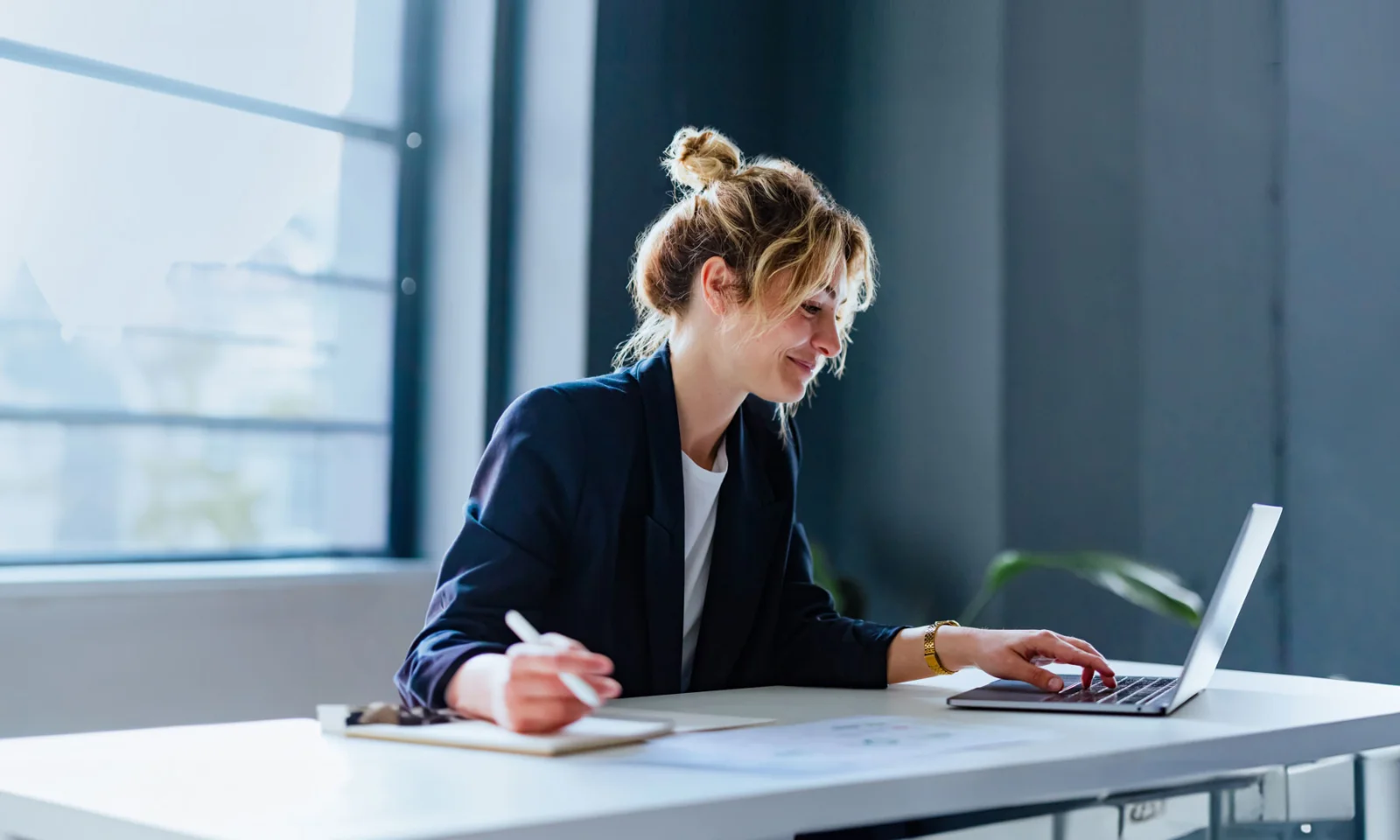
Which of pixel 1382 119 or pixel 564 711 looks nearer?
pixel 564 711

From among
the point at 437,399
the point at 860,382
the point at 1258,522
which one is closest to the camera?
the point at 1258,522

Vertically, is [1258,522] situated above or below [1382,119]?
below

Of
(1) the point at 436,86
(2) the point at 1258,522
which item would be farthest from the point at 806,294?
(1) the point at 436,86

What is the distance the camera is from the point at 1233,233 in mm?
2775

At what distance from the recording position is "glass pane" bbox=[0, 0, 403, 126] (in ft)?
8.18

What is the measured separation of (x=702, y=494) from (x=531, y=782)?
0.81 metres

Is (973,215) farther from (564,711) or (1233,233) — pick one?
(564,711)

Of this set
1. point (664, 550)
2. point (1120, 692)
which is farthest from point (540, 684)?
point (1120, 692)

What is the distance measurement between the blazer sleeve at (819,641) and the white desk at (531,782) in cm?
24

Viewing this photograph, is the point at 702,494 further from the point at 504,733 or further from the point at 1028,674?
the point at 504,733

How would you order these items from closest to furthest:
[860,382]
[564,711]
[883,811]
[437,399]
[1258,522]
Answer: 1. [883,811]
2. [564,711]
3. [1258,522]
4. [437,399]
5. [860,382]

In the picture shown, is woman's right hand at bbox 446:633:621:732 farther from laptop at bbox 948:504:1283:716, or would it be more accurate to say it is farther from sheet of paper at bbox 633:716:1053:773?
laptop at bbox 948:504:1283:716

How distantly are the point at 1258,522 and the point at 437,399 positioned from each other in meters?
2.16

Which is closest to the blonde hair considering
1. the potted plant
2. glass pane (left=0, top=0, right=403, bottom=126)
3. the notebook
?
the notebook
